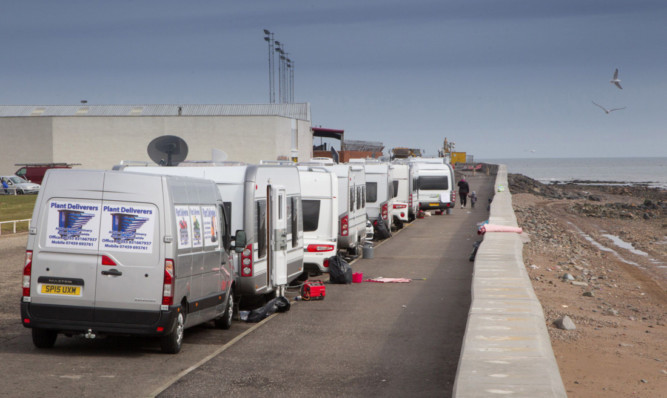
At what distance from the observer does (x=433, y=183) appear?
49375 mm

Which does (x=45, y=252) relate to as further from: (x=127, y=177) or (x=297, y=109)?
(x=297, y=109)

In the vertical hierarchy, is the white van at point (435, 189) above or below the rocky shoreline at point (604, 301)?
above

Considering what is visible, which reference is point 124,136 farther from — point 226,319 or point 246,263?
point 226,319

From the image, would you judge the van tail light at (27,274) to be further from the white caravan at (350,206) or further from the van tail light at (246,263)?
the white caravan at (350,206)

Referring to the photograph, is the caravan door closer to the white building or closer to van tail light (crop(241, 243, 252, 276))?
van tail light (crop(241, 243, 252, 276))

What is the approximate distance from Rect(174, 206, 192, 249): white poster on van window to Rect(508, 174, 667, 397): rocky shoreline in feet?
16.8

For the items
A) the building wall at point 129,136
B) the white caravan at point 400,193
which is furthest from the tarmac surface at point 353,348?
the building wall at point 129,136

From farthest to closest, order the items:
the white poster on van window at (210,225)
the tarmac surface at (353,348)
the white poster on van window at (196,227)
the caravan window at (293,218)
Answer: the caravan window at (293,218)
the white poster on van window at (210,225)
the white poster on van window at (196,227)
the tarmac surface at (353,348)

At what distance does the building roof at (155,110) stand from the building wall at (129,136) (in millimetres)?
12059

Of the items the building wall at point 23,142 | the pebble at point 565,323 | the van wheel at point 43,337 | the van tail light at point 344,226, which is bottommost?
the pebble at point 565,323

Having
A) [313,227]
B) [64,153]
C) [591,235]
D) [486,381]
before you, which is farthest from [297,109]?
[486,381]

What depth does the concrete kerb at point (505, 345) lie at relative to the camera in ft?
27.4

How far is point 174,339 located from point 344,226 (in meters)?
13.9

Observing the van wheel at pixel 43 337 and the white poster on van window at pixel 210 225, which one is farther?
the white poster on van window at pixel 210 225
